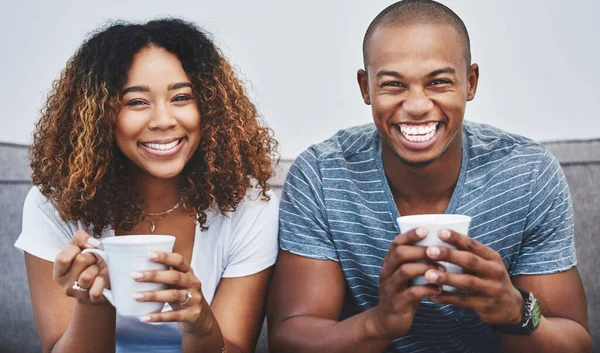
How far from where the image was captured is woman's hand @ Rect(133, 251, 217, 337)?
4.16 feet

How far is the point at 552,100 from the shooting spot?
242cm

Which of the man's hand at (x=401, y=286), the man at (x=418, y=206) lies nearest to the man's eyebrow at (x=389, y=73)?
the man at (x=418, y=206)

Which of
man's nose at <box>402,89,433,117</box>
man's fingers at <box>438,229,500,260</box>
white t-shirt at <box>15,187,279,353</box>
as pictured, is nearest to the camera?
man's fingers at <box>438,229,500,260</box>

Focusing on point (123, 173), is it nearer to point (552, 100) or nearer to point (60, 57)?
point (60, 57)

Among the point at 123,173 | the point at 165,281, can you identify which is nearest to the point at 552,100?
the point at 123,173

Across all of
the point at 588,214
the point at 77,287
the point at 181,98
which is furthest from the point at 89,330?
the point at 588,214

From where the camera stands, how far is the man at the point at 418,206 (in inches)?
62.7

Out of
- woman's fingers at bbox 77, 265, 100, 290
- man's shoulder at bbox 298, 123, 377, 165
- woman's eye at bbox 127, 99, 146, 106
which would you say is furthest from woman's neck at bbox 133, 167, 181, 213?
woman's fingers at bbox 77, 265, 100, 290

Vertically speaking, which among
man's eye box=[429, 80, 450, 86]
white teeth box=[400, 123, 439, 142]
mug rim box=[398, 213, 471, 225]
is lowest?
mug rim box=[398, 213, 471, 225]

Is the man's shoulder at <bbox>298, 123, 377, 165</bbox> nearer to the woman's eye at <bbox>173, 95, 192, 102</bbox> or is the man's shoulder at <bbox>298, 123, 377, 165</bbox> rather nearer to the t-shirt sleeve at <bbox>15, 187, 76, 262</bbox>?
the woman's eye at <bbox>173, 95, 192, 102</bbox>

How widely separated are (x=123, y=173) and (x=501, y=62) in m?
1.28

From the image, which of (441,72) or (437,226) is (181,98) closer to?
(441,72)

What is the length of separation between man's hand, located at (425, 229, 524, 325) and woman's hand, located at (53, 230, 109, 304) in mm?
571

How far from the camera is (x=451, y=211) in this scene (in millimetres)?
1680
